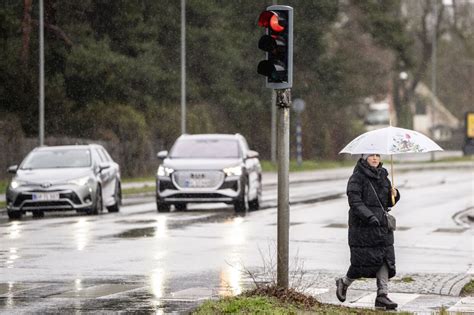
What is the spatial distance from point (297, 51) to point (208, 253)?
50.2 metres

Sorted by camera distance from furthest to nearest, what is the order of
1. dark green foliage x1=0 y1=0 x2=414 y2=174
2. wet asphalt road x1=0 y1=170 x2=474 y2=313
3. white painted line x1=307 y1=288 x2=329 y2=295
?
dark green foliage x1=0 y1=0 x2=414 y2=174 < white painted line x1=307 y1=288 x2=329 y2=295 < wet asphalt road x1=0 y1=170 x2=474 y2=313

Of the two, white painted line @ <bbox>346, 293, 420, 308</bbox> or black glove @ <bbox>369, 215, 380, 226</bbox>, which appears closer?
black glove @ <bbox>369, 215, 380, 226</bbox>

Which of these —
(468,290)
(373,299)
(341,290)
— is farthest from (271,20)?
(468,290)

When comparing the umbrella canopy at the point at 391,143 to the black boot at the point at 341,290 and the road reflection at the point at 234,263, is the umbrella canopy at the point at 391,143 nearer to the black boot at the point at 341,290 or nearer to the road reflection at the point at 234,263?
the black boot at the point at 341,290

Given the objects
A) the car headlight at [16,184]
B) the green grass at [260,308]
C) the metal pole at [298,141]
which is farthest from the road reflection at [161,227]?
the metal pole at [298,141]

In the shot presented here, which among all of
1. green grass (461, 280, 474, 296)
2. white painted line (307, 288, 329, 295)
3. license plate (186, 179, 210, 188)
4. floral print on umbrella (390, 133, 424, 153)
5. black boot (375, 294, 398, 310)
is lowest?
license plate (186, 179, 210, 188)

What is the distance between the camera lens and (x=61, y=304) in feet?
43.5

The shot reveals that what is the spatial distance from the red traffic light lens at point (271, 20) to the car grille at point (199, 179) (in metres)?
17.5

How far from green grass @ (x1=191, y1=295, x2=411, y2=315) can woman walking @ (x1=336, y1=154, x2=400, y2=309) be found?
540 mm

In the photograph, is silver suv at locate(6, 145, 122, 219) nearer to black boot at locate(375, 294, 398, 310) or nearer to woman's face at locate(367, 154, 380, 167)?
woman's face at locate(367, 154, 380, 167)

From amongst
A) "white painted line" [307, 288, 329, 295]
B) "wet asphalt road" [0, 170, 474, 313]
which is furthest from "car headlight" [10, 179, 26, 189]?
"white painted line" [307, 288, 329, 295]

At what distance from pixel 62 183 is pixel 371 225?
1635 centimetres

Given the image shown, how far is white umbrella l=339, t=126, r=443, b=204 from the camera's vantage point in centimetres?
1316

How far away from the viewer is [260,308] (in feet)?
39.1
